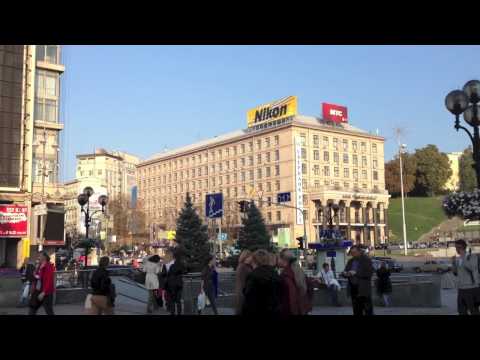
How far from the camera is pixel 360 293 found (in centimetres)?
1044

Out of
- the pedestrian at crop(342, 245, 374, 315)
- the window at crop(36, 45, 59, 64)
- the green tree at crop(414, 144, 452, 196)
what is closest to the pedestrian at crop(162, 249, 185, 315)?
the pedestrian at crop(342, 245, 374, 315)

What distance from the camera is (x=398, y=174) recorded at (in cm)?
12162

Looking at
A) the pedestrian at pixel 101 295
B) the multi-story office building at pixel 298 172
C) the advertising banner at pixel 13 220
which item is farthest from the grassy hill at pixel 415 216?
the pedestrian at pixel 101 295

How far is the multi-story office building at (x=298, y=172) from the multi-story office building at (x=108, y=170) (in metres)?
61.9

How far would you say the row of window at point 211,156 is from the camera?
Answer: 97.2 m

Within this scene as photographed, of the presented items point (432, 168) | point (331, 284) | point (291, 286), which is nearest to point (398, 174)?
point (432, 168)

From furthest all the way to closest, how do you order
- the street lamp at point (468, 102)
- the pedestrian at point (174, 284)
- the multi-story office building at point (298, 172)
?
the multi-story office building at point (298, 172)
the pedestrian at point (174, 284)
the street lamp at point (468, 102)

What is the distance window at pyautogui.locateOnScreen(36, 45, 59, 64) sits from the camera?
5212cm

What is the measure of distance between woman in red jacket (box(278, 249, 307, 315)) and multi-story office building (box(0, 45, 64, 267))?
3879cm

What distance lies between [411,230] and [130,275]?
84.6m

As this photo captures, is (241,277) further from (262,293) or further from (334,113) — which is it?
(334,113)

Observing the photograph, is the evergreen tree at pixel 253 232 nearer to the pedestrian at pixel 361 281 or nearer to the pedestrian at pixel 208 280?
the pedestrian at pixel 208 280
